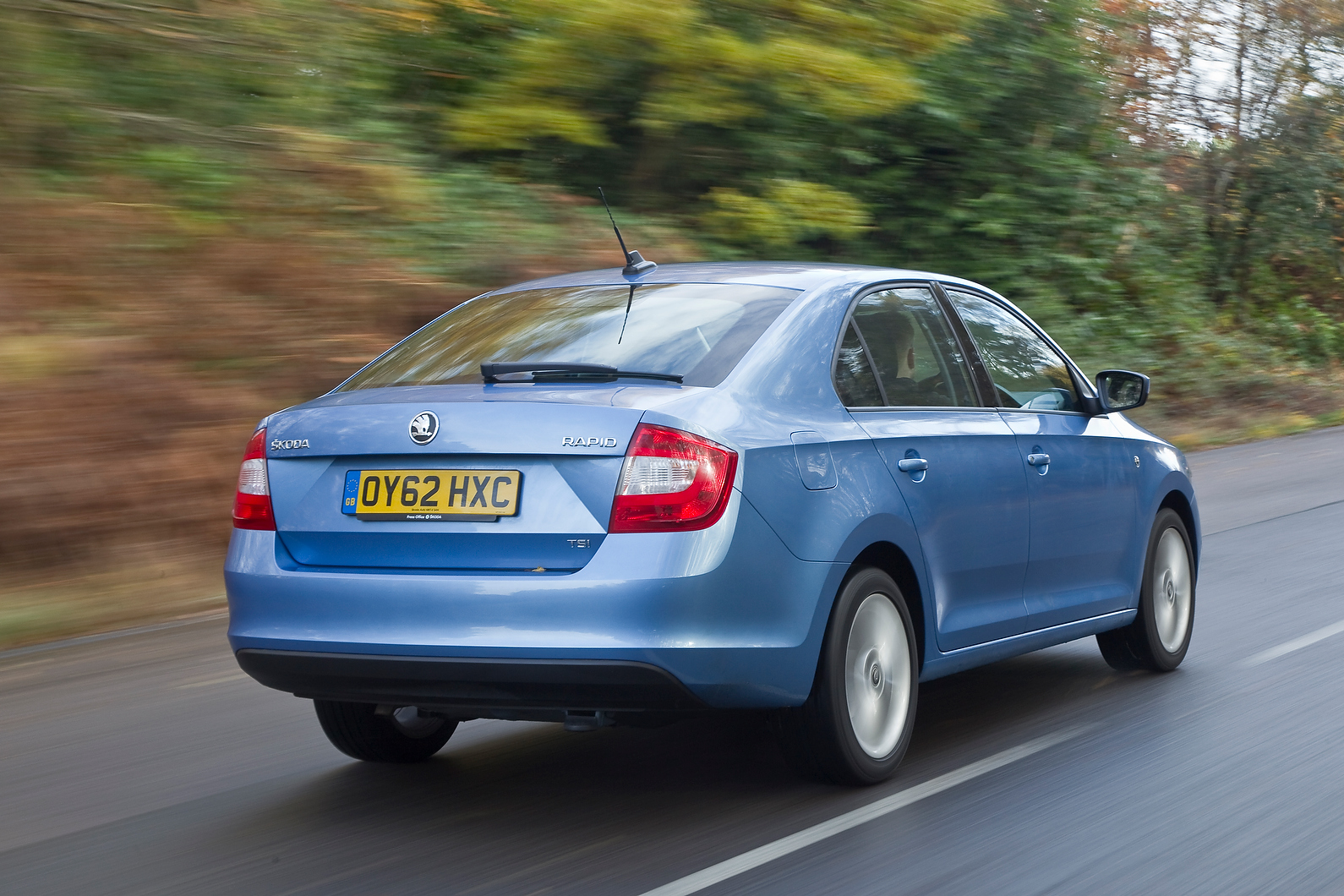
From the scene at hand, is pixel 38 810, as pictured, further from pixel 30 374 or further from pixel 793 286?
pixel 30 374

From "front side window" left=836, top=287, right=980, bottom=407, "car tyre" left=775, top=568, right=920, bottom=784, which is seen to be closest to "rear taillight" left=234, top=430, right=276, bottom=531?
"car tyre" left=775, top=568, right=920, bottom=784

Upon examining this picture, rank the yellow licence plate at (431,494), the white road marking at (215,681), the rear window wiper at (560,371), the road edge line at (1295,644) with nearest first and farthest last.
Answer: the yellow licence plate at (431,494)
the rear window wiper at (560,371)
the white road marking at (215,681)
the road edge line at (1295,644)

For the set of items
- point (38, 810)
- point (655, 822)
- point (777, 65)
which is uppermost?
point (777, 65)

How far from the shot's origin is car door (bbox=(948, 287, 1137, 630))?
5.55 metres

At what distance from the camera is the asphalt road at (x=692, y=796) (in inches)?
152

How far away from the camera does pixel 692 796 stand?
4.59 metres

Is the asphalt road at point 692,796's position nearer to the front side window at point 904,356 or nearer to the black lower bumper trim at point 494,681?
the black lower bumper trim at point 494,681

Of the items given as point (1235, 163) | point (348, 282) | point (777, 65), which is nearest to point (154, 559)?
point (348, 282)

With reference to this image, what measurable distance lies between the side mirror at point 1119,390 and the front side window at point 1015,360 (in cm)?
14

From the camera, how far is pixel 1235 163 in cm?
2931

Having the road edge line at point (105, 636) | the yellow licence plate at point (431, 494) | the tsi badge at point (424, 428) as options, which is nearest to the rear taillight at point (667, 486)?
the yellow licence plate at point (431, 494)

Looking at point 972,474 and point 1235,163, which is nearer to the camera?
point 972,474

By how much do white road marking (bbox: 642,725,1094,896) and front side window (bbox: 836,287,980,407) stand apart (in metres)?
1.16

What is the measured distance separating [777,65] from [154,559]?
30.2 ft
